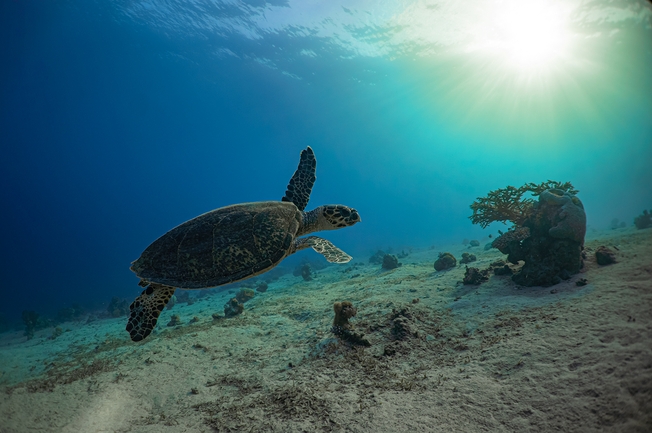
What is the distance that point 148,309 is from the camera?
180 inches

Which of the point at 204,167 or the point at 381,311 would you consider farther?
the point at 204,167

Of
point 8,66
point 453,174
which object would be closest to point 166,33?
point 8,66

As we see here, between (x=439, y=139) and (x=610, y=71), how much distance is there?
5317cm

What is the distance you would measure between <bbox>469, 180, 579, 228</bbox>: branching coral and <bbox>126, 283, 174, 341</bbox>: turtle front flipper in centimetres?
1048

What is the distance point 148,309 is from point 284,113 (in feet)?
211

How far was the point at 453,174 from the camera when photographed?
4966 inches

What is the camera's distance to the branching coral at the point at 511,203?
869 centimetres

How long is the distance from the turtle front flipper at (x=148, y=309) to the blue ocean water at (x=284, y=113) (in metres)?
25.4

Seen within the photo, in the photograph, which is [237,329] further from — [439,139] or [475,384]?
[439,139]

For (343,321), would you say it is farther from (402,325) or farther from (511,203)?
(511,203)

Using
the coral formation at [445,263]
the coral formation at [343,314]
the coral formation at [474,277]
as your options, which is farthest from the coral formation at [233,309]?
the coral formation at [445,263]

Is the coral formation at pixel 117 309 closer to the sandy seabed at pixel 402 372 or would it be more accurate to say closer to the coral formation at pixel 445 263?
the sandy seabed at pixel 402 372

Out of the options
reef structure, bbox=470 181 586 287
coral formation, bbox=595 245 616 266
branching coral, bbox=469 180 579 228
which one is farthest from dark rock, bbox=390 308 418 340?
branching coral, bbox=469 180 579 228

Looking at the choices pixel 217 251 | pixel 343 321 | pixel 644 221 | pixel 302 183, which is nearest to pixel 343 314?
pixel 343 321
